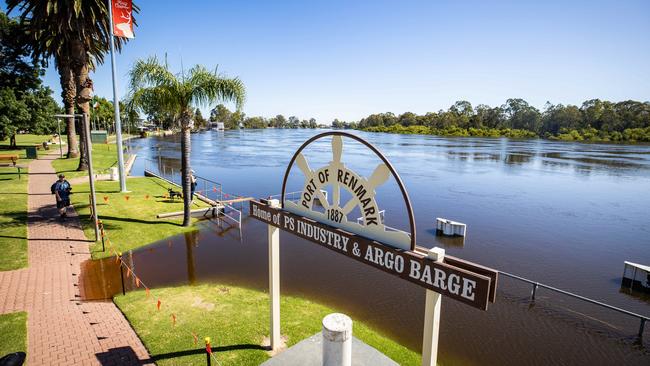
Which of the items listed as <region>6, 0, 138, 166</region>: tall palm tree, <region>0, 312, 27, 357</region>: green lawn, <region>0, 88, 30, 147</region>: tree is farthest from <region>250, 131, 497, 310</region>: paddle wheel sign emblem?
<region>0, 88, 30, 147</region>: tree

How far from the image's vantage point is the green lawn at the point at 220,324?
21.9ft

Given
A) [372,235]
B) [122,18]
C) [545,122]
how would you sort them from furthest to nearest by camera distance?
[545,122] < [122,18] < [372,235]

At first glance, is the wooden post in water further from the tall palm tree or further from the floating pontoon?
the tall palm tree

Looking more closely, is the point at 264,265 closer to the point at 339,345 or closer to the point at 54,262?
the point at 54,262

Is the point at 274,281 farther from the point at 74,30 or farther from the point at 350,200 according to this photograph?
the point at 74,30

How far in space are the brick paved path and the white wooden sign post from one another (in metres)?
4.11

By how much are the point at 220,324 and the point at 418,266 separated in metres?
5.65

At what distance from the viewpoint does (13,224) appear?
13.2m

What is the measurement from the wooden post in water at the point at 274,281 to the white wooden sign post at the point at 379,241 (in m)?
0.33

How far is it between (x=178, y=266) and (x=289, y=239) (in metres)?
5.22

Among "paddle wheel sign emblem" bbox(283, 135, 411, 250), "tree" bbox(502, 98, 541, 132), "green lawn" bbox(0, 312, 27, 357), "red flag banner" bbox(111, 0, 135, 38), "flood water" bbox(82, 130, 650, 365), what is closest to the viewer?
"paddle wheel sign emblem" bbox(283, 135, 411, 250)

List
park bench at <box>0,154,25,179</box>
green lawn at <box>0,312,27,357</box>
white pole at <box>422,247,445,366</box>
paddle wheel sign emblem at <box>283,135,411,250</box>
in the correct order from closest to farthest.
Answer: white pole at <box>422,247,445,366</box>
paddle wheel sign emblem at <box>283,135,411,250</box>
green lawn at <box>0,312,27,357</box>
park bench at <box>0,154,25,179</box>

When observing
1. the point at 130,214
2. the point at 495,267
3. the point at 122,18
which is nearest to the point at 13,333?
the point at 130,214

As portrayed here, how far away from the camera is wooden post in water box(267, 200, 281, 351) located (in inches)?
257
